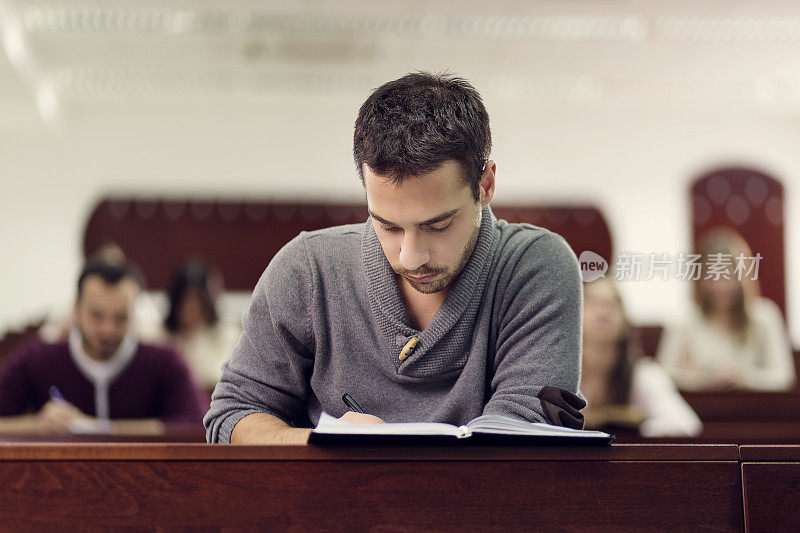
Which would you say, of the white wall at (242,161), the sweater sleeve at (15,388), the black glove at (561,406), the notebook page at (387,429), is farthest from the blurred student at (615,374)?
the white wall at (242,161)

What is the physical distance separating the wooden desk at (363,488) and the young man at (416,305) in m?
0.20

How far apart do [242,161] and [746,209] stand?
426cm

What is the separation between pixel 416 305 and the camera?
1.34m

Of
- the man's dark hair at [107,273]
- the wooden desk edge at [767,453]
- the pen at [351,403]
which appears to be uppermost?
the man's dark hair at [107,273]

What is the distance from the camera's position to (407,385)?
1.31 metres

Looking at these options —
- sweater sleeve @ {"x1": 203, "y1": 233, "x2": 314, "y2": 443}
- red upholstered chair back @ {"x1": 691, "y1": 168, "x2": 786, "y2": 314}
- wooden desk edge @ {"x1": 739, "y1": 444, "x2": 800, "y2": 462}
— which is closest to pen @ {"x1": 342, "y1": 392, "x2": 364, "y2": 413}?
sweater sleeve @ {"x1": 203, "y1": 233, "x2": 314, "y2": 443}

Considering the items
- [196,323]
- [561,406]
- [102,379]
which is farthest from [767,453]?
[196,323]

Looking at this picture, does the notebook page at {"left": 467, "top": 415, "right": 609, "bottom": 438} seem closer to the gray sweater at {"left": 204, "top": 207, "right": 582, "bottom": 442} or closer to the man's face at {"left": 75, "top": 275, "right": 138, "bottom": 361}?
the gray sweater at {"left": 204, "top": 207, "right": 582, "bottom": 442}

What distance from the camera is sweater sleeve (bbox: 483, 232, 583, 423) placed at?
121 centimetres

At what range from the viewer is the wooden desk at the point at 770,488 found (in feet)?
3.21

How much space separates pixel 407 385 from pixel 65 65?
5.19m

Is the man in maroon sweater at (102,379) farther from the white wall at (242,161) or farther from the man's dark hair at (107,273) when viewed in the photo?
the white wall at (242,161)

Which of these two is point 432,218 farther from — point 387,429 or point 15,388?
point 15,388

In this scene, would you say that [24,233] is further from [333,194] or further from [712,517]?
[712,517]
